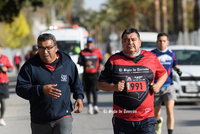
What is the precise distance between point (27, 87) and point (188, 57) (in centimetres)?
886

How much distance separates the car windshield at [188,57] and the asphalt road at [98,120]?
4.09 feet

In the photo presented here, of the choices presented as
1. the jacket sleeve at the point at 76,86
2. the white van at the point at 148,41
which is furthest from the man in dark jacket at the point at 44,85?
the white van at the point at 148,41

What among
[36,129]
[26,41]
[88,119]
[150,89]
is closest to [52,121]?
[36,129]

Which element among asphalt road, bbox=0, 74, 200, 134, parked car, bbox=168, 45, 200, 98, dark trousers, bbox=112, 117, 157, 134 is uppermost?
dark trousers, bbox=112, 117, 157, 134

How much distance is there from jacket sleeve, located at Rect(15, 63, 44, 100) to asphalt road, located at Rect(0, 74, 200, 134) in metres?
3.96

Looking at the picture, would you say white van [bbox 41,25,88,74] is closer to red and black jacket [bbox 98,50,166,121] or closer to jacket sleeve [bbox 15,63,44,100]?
red and black jacket [bbox 98,50,166,121]

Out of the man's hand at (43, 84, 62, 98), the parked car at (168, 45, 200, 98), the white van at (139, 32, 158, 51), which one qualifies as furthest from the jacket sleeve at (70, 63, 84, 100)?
the white van at (139, 32, 158, 51)

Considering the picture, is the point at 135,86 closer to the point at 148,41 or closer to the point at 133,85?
the point at 133,85

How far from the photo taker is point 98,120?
33.6 feet

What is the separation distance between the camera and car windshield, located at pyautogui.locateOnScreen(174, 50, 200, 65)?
12.9m

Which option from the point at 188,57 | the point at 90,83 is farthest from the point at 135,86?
the point at 188,57

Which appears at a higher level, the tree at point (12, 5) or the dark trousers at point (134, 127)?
the tree at point (12, 5)

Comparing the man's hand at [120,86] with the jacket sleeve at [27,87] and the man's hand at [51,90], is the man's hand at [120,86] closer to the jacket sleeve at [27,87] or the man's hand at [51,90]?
the man's hand at [51,90]

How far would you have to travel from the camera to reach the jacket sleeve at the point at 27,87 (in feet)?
15.8
